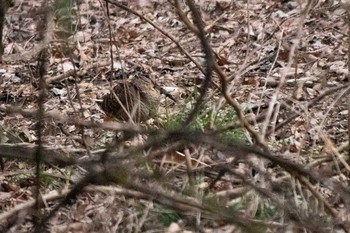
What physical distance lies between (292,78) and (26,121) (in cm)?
184

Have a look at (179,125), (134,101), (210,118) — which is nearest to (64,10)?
(179,125)

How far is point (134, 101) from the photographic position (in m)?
4.84

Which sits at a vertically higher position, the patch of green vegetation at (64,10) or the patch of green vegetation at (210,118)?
the patch of green vegetation at (64,10)

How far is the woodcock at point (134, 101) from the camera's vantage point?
4.71m

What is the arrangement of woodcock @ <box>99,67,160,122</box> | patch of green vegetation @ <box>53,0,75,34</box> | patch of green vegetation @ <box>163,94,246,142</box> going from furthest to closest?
woodcock @ <box>99,67,160,122</box> < patch of green vegetation @ <box>163,94,246,142</box> < patch of green vegetation @ <box>53,0,75,34</box>

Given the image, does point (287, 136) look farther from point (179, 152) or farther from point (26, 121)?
point (26, 121)

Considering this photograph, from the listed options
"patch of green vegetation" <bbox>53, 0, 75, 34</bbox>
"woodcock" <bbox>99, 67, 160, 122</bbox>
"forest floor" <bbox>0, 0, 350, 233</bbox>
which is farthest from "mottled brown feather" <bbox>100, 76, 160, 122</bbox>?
"patch of green vegetation" <bbox>53, 0, 75, 34</bbox>

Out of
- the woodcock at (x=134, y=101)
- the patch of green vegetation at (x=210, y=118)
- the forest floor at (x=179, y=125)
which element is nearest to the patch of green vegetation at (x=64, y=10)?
the forest floor at (x=179, y=125)

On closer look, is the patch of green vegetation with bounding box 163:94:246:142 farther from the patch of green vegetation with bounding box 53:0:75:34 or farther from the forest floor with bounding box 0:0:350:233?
the patch of green vegetation with bounding box 53:0:75:34

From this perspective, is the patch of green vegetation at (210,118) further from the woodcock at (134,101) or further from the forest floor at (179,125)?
the woodcock at (134,101)

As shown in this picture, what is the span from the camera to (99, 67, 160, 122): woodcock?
471 centimetres

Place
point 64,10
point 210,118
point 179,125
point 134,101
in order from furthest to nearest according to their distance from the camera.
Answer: point 134,101 < point 210,118 < point 179,125 < point 64,10

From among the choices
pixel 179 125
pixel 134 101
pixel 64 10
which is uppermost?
pixel 64 10

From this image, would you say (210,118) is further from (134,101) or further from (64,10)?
(64,10)
